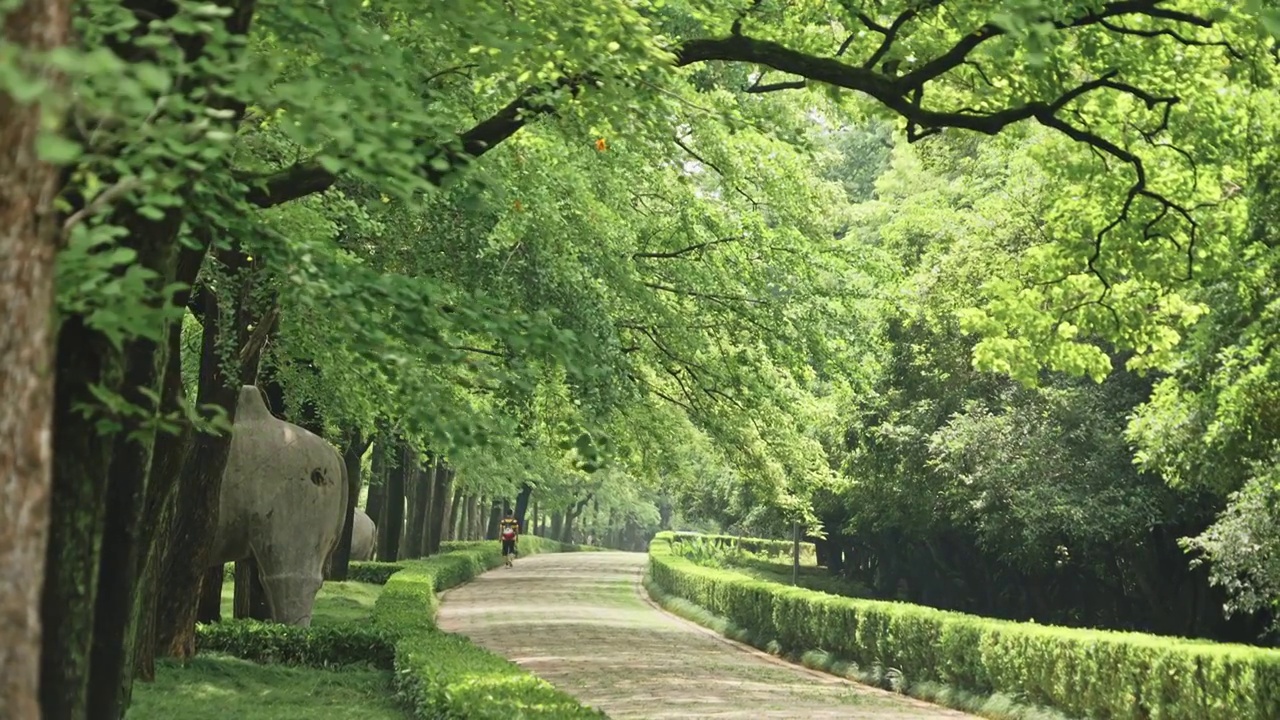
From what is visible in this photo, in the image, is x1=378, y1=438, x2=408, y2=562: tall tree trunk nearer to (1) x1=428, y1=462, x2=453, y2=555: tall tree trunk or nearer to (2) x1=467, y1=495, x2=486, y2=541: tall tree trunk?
(1) x1=428, y1=462, x2=453, y2=555: tall tree trunk

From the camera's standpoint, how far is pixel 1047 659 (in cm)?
2002

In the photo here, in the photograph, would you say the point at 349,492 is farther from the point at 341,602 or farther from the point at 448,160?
the point at 448,160

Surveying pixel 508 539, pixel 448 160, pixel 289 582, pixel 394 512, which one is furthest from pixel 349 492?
pixel 508 539

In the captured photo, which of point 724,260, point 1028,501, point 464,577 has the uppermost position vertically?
point 724,260

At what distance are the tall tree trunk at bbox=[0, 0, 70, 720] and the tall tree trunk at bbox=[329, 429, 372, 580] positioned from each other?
26952 millimetres

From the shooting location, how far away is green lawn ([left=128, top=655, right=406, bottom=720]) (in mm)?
14250

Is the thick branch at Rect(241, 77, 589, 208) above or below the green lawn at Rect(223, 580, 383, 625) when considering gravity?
above

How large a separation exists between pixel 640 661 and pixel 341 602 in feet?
23.5

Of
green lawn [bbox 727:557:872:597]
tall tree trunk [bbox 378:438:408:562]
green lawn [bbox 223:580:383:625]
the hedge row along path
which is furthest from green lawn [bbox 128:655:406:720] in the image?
green lawn [bbox 727:557:872:597]

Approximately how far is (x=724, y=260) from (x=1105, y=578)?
756 inches

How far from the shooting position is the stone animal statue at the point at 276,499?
1873cm

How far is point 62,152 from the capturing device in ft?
11.8

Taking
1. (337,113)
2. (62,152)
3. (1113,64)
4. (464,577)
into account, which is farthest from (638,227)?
(464,577)

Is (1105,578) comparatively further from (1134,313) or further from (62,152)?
(62,152)
